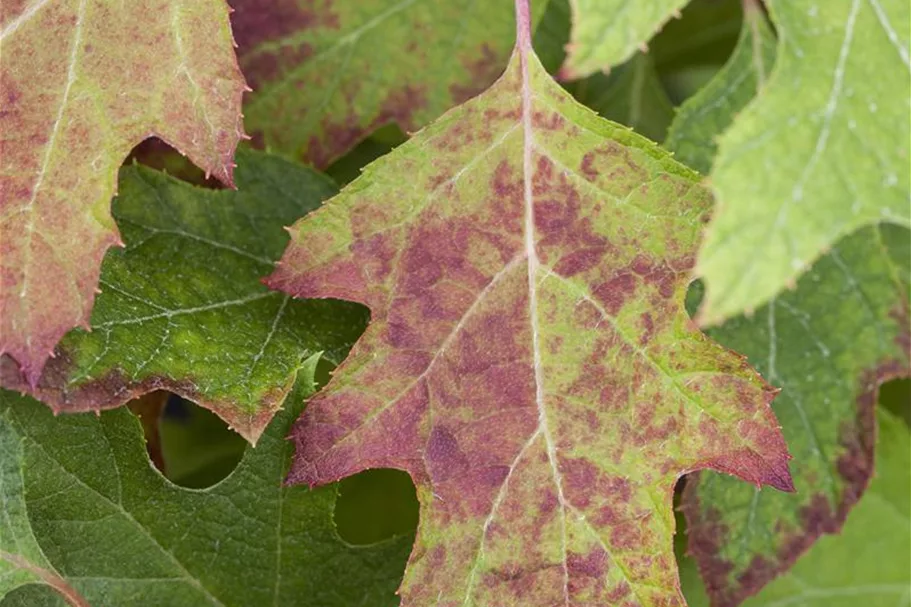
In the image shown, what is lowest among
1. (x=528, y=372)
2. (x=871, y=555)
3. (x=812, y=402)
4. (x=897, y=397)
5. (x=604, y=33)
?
(x=871, y=555)

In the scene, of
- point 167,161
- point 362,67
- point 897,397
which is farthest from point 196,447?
point 897,397

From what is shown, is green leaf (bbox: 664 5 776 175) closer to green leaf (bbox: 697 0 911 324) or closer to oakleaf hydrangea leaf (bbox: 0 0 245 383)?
green leaf (bbox: 697 0 911 324)

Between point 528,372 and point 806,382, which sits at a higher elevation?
point 528,372

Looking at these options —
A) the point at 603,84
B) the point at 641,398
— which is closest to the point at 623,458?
the point at 641,398

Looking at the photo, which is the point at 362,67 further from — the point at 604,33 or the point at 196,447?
the point at 196,447

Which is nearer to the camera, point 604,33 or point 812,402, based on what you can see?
point 604,33

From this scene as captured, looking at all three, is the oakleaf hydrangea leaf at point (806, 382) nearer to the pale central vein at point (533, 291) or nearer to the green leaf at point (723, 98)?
the green leaf at point (723, 98)

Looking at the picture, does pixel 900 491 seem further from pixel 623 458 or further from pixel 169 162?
pixel 169 162
